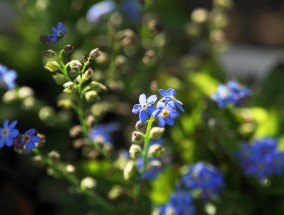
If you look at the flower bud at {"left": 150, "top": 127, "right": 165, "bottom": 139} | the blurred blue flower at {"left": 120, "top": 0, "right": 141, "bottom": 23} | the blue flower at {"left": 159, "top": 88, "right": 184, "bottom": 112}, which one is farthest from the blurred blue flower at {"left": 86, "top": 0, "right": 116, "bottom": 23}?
the blue flower at {"left": 159, "top": 88, "right": 184, "bottom": 112}

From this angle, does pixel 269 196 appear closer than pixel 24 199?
Yes

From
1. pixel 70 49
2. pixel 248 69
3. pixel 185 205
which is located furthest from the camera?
pixel 248 69

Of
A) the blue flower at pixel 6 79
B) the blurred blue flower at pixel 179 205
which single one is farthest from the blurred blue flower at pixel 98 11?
the blurred blue flower at pixel 179 205

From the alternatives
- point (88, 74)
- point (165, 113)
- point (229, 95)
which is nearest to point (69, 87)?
point (88, 74)

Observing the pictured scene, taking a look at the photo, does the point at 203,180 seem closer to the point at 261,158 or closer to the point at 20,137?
the point at 261,158

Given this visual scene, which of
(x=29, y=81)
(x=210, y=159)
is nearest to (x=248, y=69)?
(x=210, y=159)

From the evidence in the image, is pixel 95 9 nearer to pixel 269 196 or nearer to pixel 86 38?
pixel 86 38
